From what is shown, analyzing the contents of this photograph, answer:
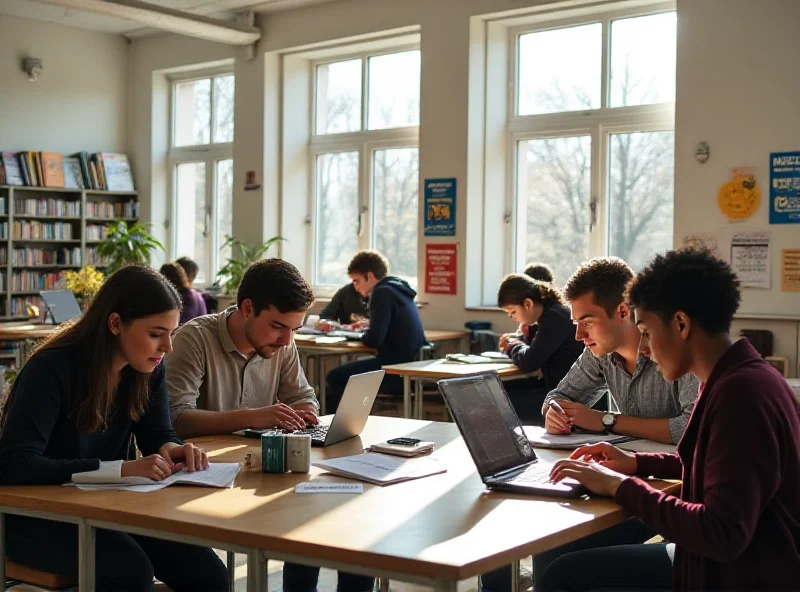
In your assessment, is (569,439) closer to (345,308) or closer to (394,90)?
(345,308)

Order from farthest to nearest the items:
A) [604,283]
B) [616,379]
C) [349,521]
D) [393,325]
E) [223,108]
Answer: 1. [223,108]
2. [393,325]
3. [616,379]
4. [604,283]
5. [349,521]

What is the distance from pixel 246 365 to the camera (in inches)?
129

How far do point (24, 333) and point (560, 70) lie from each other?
442 centimetres

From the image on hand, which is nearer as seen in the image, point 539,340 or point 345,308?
point 539,340

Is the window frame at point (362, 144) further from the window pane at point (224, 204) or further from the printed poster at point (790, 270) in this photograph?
the printed poster at point (790, 270)

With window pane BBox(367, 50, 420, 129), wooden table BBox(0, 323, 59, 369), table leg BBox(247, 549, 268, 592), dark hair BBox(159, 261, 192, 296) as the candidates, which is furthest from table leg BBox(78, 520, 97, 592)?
window pane BBox(367, 50, 420, 129)

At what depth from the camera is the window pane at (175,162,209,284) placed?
33.6ft

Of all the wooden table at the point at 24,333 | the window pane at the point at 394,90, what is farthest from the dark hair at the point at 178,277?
the window pane at the point at 394,90

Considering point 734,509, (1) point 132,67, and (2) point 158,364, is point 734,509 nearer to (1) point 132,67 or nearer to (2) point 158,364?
(2) point 158,364

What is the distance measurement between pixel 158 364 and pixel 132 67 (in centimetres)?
854

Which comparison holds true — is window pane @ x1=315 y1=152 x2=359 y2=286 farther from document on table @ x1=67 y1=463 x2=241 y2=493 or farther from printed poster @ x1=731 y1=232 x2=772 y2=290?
document on table @ x1=67 y1=463 x2=241 y2=493

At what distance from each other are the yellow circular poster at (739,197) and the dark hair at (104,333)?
462cm

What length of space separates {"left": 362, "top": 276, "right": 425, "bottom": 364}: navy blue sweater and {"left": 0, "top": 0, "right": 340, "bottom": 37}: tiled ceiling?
136 inches

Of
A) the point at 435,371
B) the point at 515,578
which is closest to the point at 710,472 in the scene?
the point at 515,578
